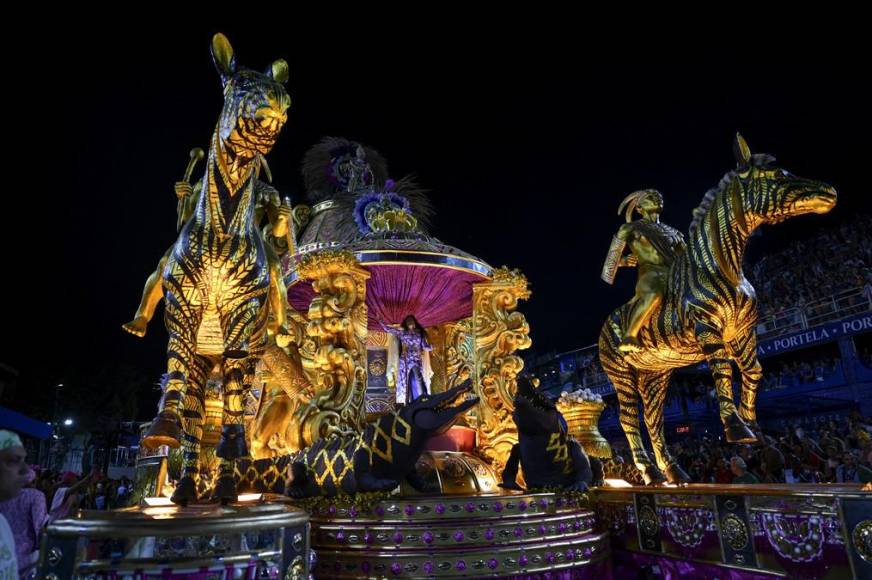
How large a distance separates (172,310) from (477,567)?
2.57 meters

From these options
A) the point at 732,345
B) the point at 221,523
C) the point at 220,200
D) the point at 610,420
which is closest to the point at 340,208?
the point at 220,200

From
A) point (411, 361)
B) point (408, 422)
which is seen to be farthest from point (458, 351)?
point (408, 422)

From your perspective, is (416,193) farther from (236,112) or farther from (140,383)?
(140,383)

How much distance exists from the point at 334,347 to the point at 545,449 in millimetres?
2017

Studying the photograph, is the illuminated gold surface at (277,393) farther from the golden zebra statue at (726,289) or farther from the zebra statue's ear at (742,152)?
the zebra statue's ear at (742,152)

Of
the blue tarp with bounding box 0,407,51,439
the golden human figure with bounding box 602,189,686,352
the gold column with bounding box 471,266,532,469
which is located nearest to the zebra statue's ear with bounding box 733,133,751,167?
the golden human figure with bounding box 602,189,686,352

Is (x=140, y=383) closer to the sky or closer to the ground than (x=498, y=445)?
closer to the sky

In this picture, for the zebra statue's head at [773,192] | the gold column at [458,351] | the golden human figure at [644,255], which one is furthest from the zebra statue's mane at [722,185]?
the gold column at [458,351]

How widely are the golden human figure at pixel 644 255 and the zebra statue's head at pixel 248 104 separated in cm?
350

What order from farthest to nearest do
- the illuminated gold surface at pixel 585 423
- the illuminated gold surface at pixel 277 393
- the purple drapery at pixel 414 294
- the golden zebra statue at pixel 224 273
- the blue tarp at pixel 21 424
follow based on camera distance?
the blue tarp at pixel 21 424, the purple drapery at pixel 414 294, the illuminated gold surface at pixel 277 393, the illuminated gold surface at pixel 585 423, the golden zebra statue at pixel 224 273

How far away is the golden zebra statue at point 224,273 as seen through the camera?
11.6 feet

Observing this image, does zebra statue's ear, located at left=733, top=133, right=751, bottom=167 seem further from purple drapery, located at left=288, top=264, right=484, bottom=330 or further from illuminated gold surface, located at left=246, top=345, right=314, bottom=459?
illuminated gold surface, located at left=246, top=345, right=314, bottom=459

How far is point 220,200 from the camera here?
3850 millimetres

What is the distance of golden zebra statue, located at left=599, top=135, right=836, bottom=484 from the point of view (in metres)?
4.29
